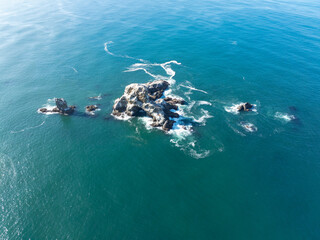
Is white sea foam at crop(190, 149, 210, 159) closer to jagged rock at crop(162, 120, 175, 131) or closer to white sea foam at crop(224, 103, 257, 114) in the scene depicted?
jagged rock at crop(162, 120, 175, 131)

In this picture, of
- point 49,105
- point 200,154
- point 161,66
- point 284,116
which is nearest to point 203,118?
point 200,154

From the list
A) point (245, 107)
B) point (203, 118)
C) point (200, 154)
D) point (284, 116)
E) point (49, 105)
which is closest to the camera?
point (200, 154)

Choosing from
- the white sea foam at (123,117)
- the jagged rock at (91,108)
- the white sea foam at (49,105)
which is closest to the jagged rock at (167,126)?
the white sea foam at (123,117)

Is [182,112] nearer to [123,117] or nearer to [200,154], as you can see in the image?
[200,154]

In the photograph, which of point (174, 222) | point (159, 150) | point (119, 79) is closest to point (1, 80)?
point (119, 79)

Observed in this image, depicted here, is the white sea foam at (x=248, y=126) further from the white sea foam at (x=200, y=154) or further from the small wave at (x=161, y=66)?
the small wave at (x=161, y=66)

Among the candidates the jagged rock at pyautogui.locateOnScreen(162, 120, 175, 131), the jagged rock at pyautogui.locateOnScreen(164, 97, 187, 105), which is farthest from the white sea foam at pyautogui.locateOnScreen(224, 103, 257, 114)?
the jagged rock at pyautogui.locateOnScreen(162, 120, 175, 131)

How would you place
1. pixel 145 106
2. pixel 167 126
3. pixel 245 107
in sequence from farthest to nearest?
pixel 245 107 < pixel 145 106 < pixel 167 126
